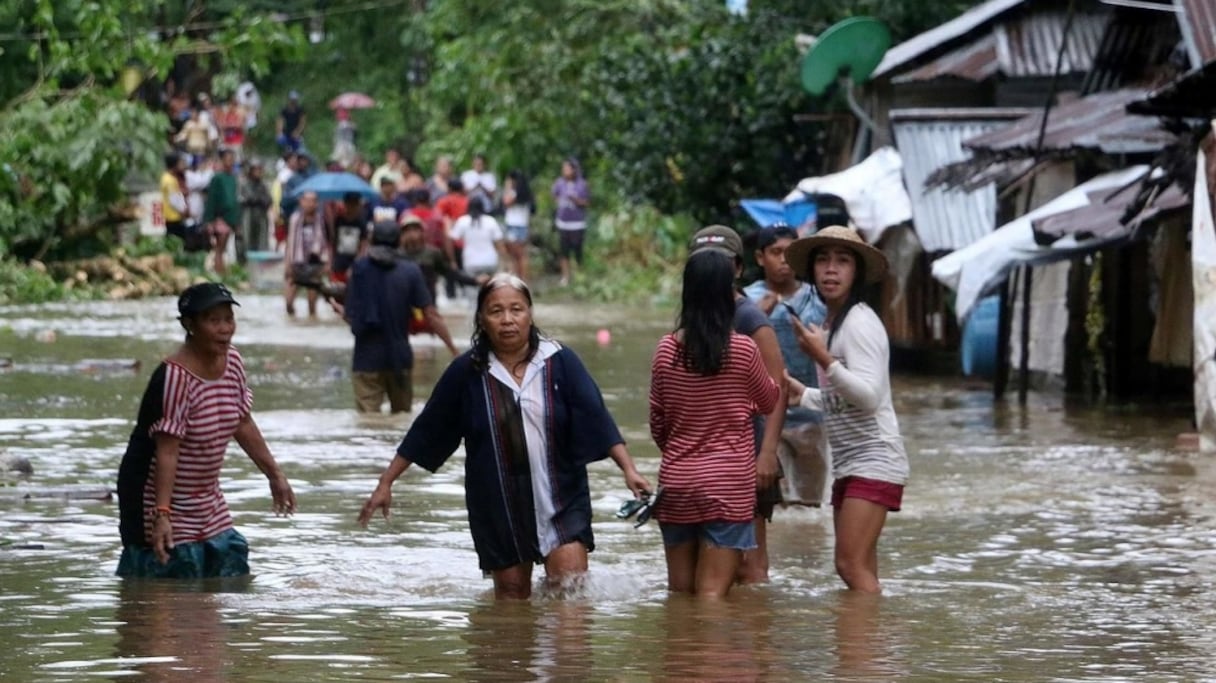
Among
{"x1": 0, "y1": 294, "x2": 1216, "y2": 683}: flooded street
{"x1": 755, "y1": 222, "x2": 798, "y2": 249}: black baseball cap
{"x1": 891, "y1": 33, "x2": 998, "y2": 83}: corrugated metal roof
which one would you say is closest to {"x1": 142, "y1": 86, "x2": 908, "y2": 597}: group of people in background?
{"x1": 0, "y1": 294, "x2": 1216, "y2": 683}: flooded street

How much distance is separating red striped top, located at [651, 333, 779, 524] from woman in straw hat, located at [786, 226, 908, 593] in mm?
305

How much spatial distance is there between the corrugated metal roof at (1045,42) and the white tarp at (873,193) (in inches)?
57.2

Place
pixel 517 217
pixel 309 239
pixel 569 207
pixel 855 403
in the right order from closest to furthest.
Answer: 1. pixel 855 403
2. pixel 309 239
3. pixel 569 207
4. pixel 517 217

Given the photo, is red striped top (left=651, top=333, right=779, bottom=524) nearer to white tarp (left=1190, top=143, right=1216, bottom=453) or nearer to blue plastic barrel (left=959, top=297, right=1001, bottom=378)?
white tarp (left=1190, top=143, right=1216, bottom=453)

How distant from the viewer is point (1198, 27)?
1692cm

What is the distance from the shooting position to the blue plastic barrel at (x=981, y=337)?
21562 millimetres

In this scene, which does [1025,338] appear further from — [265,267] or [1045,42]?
[265,267]

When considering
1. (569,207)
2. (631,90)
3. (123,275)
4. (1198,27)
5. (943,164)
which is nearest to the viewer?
(1198,27)

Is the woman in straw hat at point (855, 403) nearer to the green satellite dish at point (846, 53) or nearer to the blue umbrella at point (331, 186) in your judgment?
the green satellite dish at point (846, 53)

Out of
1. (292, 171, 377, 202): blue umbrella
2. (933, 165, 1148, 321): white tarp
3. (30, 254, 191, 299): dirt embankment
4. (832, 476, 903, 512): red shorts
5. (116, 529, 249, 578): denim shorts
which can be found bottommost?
(116, 529, 249, 578): denim shorts

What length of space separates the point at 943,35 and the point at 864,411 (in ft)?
50.4

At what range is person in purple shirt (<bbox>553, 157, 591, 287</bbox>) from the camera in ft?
119

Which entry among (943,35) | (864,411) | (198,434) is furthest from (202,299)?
(943,35)

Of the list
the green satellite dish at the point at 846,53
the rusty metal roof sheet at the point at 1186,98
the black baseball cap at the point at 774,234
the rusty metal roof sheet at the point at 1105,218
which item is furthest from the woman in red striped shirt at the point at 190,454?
the green satellite dish at the point at 846,53
